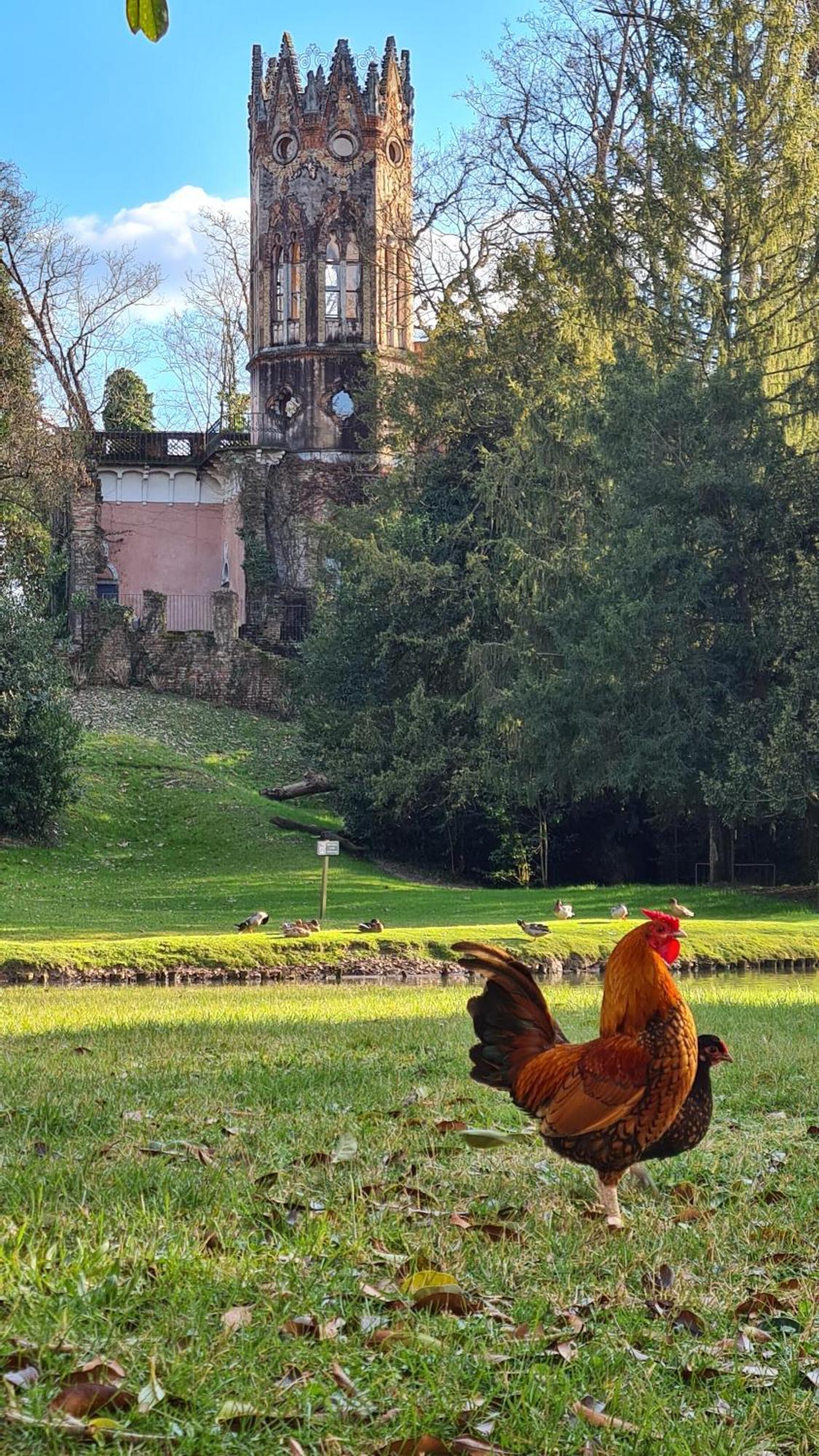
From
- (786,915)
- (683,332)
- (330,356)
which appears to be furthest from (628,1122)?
(330,356)

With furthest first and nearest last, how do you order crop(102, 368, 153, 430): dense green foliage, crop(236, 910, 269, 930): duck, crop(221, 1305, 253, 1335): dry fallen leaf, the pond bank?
crop(102, 368, 153, 430): dense green foliage < crop(236, 910, 269, 930): duck < the pond bank < crop(221, 1305, 253, 1335): dry fallen leaf

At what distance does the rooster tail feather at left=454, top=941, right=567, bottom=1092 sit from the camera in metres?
5.42

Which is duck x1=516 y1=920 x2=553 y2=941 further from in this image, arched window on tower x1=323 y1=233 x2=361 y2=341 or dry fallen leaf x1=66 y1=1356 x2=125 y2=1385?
arched window on tower x1=323 y1=233 x2=361 y2=341

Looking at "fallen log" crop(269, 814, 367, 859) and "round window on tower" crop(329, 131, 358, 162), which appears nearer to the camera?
"fallen log" crop(269, 814, 367, 859)

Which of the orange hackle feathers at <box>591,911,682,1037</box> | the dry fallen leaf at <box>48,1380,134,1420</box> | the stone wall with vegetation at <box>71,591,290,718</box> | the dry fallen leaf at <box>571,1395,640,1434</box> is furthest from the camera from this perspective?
the stone wall with vegetation at <box>71,591,290,718</box>

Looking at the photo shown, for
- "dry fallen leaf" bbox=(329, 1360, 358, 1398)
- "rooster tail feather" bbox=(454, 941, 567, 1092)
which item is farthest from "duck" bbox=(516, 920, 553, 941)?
"dry fallen leaf" bbox=(329, 1360, 358, 1398)

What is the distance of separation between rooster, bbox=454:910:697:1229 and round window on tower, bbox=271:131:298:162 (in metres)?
53.1

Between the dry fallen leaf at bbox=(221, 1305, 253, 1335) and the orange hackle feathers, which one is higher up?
the orange hackle feathers

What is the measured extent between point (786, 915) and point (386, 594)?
13.4 meters

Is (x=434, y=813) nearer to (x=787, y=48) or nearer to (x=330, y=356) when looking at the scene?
(x=787, y=48)

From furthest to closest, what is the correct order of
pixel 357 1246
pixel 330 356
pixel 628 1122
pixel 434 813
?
pixel 330 356
pixel 434 813
pixel 628 1122
pixel 357 1246

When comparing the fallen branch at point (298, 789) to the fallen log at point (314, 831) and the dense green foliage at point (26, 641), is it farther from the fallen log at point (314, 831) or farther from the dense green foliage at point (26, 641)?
the dense green foliage at point (26, 641)

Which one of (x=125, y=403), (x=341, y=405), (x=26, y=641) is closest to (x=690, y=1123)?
(x=26, y=641)

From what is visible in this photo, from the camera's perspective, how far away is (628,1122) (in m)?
4.96
